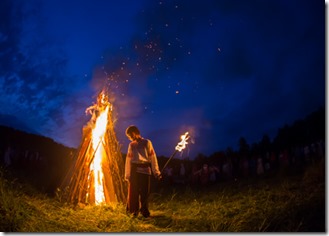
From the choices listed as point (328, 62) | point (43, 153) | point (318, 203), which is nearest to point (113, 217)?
point (318, 203)

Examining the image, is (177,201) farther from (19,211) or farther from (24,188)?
(19,211)

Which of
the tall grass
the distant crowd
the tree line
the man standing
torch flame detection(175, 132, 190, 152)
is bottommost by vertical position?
the tall grass

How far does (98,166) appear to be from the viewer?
20.7ft

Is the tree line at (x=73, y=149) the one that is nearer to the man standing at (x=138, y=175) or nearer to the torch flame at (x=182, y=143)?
the man standing at (x=138, y=175)

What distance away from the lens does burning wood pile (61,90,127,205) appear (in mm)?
6043

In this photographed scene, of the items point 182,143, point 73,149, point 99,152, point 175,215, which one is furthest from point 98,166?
point 73,149

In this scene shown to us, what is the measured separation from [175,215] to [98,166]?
1.61m

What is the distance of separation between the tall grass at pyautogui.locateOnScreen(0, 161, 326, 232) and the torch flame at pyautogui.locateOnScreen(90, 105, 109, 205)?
16.0 inches

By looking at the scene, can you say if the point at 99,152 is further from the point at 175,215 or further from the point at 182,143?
the point at 182,143

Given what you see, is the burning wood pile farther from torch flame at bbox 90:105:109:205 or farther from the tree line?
the tree line

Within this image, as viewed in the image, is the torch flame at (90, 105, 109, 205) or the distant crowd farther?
the distant crowd

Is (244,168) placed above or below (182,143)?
above

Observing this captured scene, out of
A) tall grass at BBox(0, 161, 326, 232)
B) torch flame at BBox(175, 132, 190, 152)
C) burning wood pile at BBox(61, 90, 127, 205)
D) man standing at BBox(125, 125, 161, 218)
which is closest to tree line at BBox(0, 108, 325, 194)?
burning wood pile at BBox(61, 90, 127, 205)

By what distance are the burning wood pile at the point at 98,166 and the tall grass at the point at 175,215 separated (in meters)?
0.30
